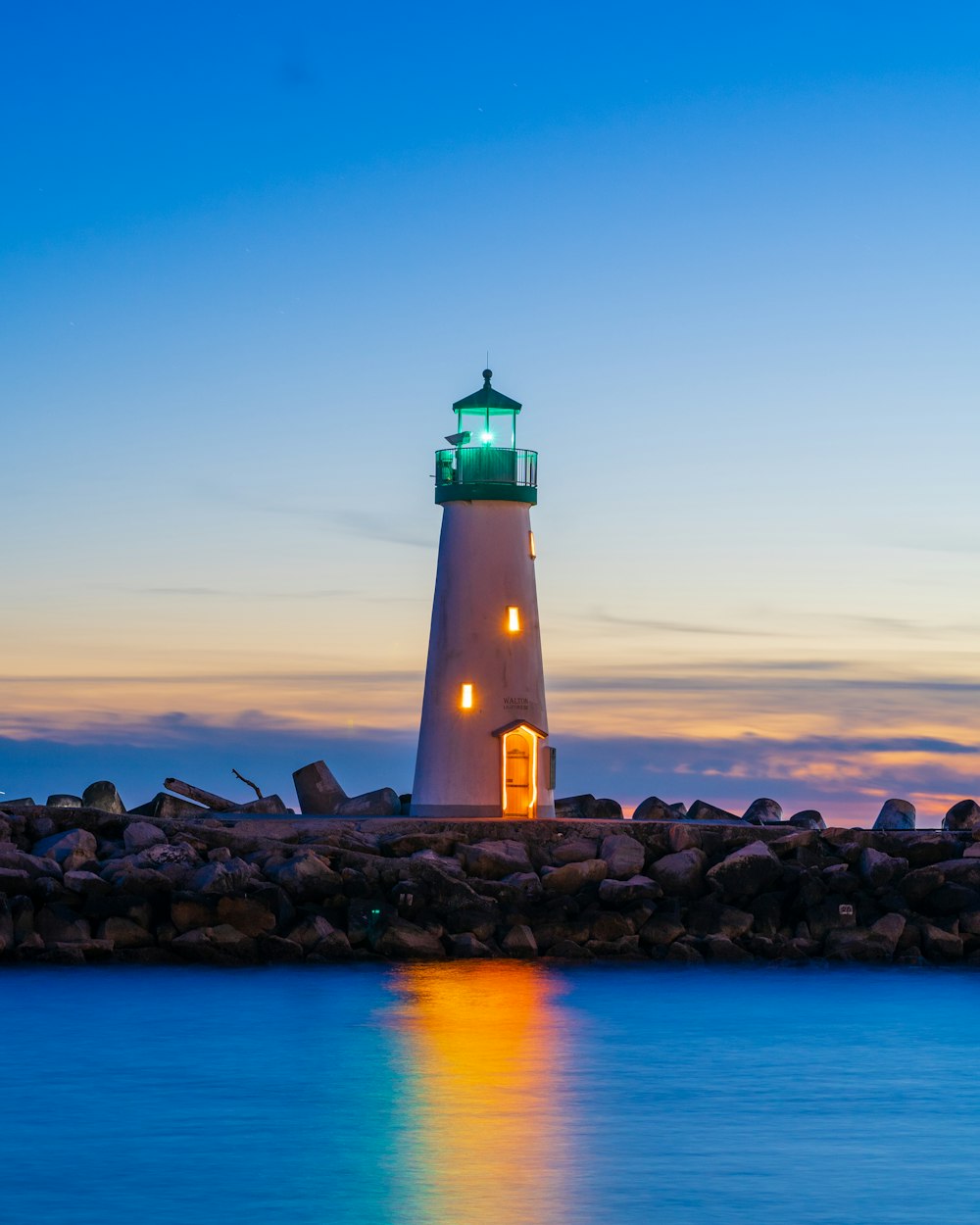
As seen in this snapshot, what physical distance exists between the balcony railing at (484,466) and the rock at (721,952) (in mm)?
6676

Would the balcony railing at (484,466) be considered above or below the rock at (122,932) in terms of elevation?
above

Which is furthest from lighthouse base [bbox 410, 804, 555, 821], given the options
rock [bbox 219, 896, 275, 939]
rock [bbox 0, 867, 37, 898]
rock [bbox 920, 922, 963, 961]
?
rock [bbox 0, 867, 37, 898]

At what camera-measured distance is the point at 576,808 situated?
26.3 m

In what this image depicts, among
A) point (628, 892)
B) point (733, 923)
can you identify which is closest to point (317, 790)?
point (628, 892)

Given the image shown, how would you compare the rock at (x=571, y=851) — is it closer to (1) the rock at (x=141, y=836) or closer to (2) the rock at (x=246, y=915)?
(2) the rock at (x=246, y=915)

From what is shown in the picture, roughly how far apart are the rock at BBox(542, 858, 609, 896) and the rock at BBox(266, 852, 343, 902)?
2315mm

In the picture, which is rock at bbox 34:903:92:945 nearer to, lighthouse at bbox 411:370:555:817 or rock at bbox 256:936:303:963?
rock at bbox 256:936:303:963

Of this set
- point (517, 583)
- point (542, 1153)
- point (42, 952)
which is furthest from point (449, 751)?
point (542, 1153)

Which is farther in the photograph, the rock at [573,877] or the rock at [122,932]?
the rock at [573,877]

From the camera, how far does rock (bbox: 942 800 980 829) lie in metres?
23.7

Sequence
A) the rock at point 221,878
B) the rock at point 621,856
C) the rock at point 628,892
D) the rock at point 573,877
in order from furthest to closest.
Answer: the rock at point 621,856 → the rock at point 573,877 → the rock at point 628,892 → the rock at point 221,878

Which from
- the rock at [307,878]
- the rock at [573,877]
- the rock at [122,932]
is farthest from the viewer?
the rock at [573,877]

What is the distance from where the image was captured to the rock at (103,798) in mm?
25297

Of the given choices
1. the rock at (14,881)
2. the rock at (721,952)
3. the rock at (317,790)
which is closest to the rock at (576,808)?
the rock at (317,790)
